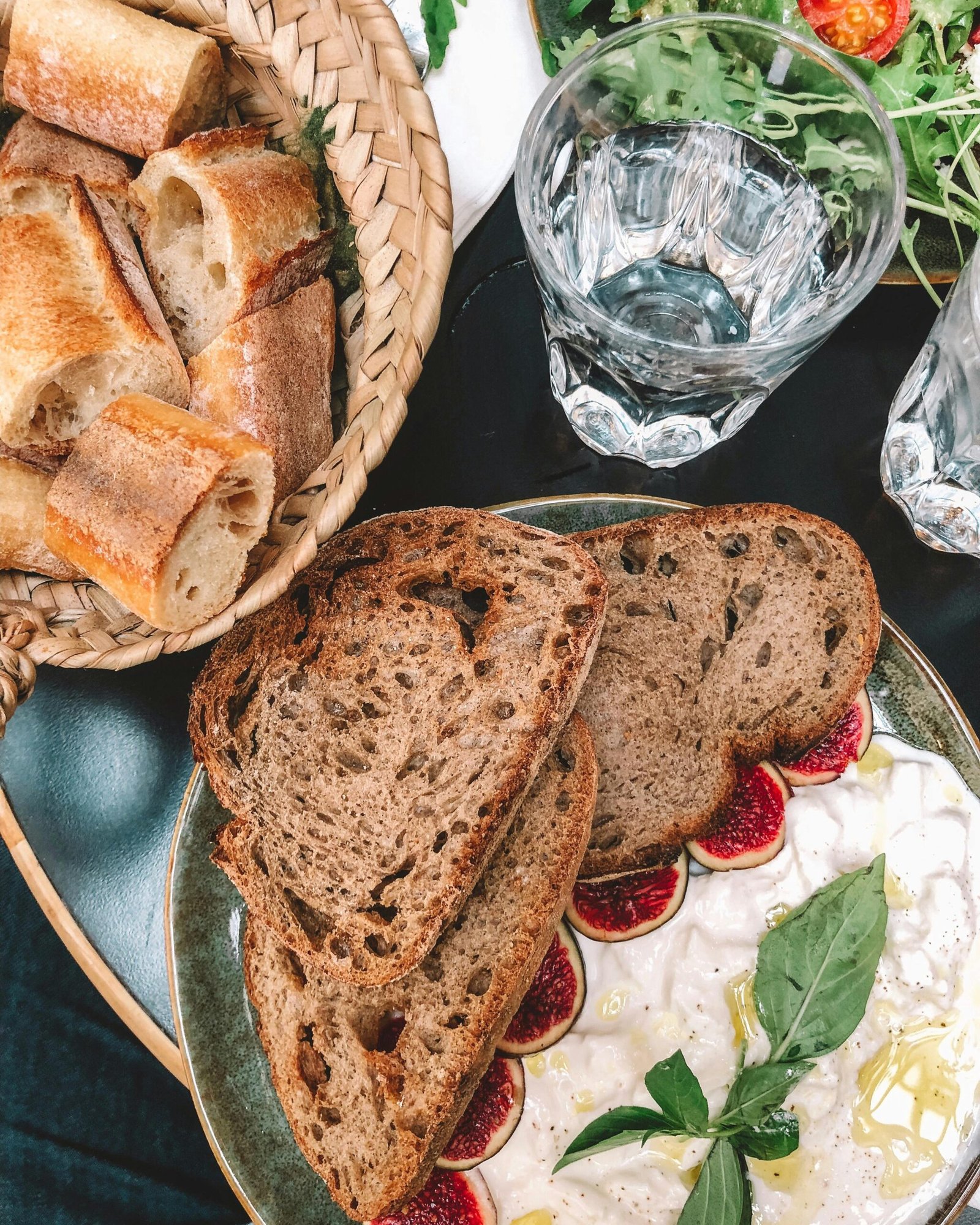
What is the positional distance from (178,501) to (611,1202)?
4.15 ft

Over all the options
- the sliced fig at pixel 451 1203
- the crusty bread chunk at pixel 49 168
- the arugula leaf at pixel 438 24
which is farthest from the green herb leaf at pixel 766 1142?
the arugula leaf at pixel 438 24

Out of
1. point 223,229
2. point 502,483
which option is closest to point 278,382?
point 223,229

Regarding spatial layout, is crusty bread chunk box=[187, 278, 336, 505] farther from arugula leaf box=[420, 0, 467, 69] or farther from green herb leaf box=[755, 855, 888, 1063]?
green herb leaf box=[755, 855, 888, 1063]

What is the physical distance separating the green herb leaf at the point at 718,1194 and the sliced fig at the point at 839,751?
598 mm

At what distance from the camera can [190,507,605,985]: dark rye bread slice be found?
1.45 metres

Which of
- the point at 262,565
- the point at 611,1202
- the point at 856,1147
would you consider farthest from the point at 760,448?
the point at 611,1202

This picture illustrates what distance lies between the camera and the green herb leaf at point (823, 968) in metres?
1.47

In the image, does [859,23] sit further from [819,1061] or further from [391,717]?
[819,1061]

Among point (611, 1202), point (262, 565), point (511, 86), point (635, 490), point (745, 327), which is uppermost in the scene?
Answer: point (511, 86)

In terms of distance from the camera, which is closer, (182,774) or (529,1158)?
(529,1158)

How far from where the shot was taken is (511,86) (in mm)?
1861

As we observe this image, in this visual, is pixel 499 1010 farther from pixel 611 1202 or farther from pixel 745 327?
pixel 745 327

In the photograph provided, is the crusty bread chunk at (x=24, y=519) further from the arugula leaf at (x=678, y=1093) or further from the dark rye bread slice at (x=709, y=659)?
the arugula leaf at (x=678, y=1093)

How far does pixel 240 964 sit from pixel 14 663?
2.24 ft
